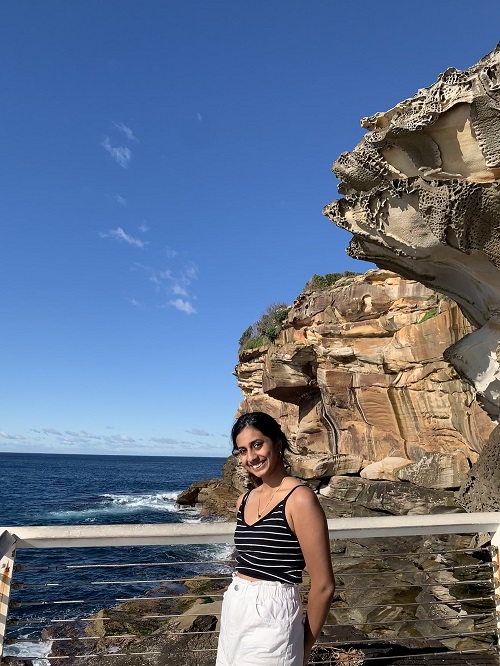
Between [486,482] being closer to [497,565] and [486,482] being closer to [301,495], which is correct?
[497,565]

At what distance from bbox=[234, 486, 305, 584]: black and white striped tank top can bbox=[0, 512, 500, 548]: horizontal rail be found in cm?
83

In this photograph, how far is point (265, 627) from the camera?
2057mm

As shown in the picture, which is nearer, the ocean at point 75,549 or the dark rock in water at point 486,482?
the dark rock in water at point 486,482

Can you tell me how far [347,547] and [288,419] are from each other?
14991mm

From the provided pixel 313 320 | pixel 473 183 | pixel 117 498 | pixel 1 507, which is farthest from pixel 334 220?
pixel 117 498

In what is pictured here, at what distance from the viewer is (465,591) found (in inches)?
348

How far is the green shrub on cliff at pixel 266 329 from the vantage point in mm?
32969

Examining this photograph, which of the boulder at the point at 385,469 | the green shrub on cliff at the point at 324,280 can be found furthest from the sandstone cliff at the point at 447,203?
the green shrub on cliff at the point at 324,280

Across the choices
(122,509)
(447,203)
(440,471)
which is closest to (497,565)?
(447,203)

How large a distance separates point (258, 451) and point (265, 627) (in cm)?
71

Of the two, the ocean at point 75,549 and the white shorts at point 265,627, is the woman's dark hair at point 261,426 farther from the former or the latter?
the ocean at point 75,549

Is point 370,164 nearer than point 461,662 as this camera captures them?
No

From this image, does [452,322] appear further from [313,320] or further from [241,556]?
[241,556]

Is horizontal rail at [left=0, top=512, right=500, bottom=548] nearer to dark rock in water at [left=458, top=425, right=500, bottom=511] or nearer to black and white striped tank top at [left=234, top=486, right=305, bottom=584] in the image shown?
black and white striped tank top at [left=234, top=486, right=305, bottom=584]
